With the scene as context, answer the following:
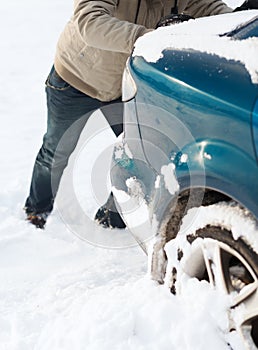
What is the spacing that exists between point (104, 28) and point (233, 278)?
53.3 inches

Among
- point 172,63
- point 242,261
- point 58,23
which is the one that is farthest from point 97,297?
point 58,23

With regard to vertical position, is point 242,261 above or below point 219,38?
below

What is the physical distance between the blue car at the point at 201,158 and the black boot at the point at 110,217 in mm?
1127

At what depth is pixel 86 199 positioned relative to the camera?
405 cm

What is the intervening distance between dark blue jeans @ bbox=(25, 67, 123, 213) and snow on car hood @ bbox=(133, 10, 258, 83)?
922 millimetres

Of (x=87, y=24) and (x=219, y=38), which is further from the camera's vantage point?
(x=87, y=24)

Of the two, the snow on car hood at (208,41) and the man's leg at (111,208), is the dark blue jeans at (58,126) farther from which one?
the snow on car hood at (208,41)

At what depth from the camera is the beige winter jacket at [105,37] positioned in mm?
2674

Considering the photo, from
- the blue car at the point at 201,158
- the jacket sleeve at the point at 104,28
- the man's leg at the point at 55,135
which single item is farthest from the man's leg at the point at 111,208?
the blue car at the point at 201,158

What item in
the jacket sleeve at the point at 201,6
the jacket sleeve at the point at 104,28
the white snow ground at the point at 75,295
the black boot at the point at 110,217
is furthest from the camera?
the black boot at the point at 110,217

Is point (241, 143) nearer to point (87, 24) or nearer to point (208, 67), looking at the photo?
point (208, 67)

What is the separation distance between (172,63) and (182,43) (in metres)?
0.11

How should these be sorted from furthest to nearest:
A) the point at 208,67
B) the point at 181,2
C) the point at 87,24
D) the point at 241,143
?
the point at 181,2 → the point at 87,24 → the point at 208,67 → the point at 241,143

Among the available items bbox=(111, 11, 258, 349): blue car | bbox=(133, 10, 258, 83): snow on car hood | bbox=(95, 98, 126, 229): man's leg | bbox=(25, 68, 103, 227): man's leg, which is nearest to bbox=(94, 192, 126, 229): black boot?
bbox=(95, 98, 126, 229): man's leg
